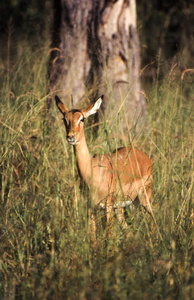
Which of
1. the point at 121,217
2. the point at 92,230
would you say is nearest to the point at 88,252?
the point at 92,230

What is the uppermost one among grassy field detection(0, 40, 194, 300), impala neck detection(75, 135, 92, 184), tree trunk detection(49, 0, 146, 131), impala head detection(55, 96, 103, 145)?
tree trunk detection(49, 0, 146, 131)

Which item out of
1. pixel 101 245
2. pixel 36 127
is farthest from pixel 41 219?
pixel 36 127

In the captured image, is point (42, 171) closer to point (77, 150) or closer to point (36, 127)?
point (77, 150)

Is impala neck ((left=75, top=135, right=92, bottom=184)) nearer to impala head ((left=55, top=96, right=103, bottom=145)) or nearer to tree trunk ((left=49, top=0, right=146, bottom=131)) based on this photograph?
impala head ((left=55, top=96, right=103, bottom=145))

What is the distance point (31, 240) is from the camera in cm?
310

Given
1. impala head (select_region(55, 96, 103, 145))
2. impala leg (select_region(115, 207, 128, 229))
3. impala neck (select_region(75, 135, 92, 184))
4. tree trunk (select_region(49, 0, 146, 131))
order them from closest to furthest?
impala leg (select_region(115, 207, 128, 229))
impala head (select_region(55, 96, 103, 145))
impala neck (select_region(75, 135, 92, 184))
tree trunk (select_region(49, 0, 146, 131))

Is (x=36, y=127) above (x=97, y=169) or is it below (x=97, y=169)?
above

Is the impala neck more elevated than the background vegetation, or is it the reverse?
the impala neck

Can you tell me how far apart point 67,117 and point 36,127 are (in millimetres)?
1063

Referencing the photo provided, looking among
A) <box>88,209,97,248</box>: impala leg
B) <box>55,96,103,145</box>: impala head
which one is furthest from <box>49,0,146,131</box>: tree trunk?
<box>88,209,97,248</box>: impala leg

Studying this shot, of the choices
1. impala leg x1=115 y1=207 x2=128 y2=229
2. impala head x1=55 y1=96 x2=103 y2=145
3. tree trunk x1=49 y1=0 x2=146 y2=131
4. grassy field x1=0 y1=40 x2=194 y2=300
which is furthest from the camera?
tree trunk x1=49 y1=0 x2=146 y2=131

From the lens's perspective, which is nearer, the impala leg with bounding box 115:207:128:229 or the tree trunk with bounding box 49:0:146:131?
the impala leg with bounding box 115:207:128:229

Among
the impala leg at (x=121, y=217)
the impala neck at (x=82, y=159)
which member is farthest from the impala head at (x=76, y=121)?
the impala leg at (x=121, y=217)

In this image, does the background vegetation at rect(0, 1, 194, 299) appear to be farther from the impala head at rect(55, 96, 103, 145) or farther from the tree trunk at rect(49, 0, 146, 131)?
the tree trunk at rect(49, 0, 146, 131)
